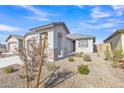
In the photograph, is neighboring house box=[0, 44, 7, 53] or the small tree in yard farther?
neighboring house box=[0, 44, 7, 53]

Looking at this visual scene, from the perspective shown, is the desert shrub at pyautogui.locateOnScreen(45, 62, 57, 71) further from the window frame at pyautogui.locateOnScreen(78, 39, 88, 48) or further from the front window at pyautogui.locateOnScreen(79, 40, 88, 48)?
the front window at pyautogui.locateOnScreen(79, 40, 88, 48)

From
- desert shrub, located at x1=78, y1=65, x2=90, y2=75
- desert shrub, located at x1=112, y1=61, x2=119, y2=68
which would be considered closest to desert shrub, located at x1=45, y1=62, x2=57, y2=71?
desert shrub, located at x1=78, y1=65, x2=90, y2=75

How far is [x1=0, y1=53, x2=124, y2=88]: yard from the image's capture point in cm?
497

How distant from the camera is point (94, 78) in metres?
5.36

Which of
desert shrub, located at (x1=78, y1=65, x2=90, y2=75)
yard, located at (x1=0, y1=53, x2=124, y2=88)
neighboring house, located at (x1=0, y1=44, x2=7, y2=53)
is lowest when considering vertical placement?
yard, located at (x1=0, y1=53, x2=124, y2=88)

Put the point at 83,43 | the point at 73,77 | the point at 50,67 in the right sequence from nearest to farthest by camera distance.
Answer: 1. the point at 73,77
2. the point at 50,67
3. the point at 83,43

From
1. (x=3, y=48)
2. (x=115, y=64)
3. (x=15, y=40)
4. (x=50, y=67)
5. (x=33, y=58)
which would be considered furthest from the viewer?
(x=3, y=48)

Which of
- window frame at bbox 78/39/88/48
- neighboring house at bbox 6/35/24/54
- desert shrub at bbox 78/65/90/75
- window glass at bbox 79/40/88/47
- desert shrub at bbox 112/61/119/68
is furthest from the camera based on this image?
window glass at bbox 79/40/88/47

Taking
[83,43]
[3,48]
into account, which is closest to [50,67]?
[3,48]

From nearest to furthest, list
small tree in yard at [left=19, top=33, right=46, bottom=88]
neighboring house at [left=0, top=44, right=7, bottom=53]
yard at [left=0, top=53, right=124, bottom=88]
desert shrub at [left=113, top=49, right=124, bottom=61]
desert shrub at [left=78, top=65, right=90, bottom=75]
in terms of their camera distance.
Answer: small tree in yard at [left=19, top=33, right=46, bottom=88]
yard at [left=0, top=53, right=124, bottom=88]
desert shrub at [left=78, top=65, right=90, bottom=75]
desert shrub at [left=113, top=49, right=124, bottom=61]
neighboring house at [left=0, top=44, right=7, bottom=53]

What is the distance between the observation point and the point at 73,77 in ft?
17.9

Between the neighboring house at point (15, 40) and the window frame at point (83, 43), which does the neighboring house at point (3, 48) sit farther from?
the window frame at point (83, 43)

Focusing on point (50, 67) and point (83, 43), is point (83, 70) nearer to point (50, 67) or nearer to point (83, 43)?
point (50, 67)
